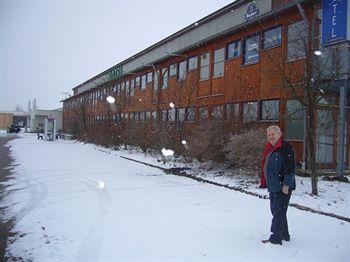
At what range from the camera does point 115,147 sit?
27672 mm

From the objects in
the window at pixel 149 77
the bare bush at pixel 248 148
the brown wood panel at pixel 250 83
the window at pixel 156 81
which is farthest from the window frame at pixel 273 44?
the window at pixel 149 77

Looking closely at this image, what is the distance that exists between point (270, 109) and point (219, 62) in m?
5.78

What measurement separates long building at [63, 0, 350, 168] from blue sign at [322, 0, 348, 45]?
3 cm

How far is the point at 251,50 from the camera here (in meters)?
19.6

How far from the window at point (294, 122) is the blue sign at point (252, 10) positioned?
19.8 feet

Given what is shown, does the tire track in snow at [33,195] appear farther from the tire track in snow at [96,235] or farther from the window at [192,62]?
the window at [192,62]

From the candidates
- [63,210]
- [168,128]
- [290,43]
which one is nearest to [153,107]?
[168,128]

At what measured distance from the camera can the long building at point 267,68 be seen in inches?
475

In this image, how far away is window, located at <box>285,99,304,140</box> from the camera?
52.0 feet

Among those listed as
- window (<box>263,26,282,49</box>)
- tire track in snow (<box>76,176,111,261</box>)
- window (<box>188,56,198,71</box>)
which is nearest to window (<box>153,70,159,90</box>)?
window (<box>188,56,198,71</box>)

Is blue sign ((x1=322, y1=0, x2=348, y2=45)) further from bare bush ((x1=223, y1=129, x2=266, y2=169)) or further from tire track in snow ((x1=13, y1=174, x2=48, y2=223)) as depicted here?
tire track in snow ((x1=13, y1=174, x2=48, y2=223))

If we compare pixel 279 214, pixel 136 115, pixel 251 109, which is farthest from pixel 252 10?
pixel 136 115

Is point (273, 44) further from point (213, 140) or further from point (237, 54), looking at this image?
point (213, 140)

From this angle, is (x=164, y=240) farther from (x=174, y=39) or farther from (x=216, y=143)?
(x=174, y=39)
